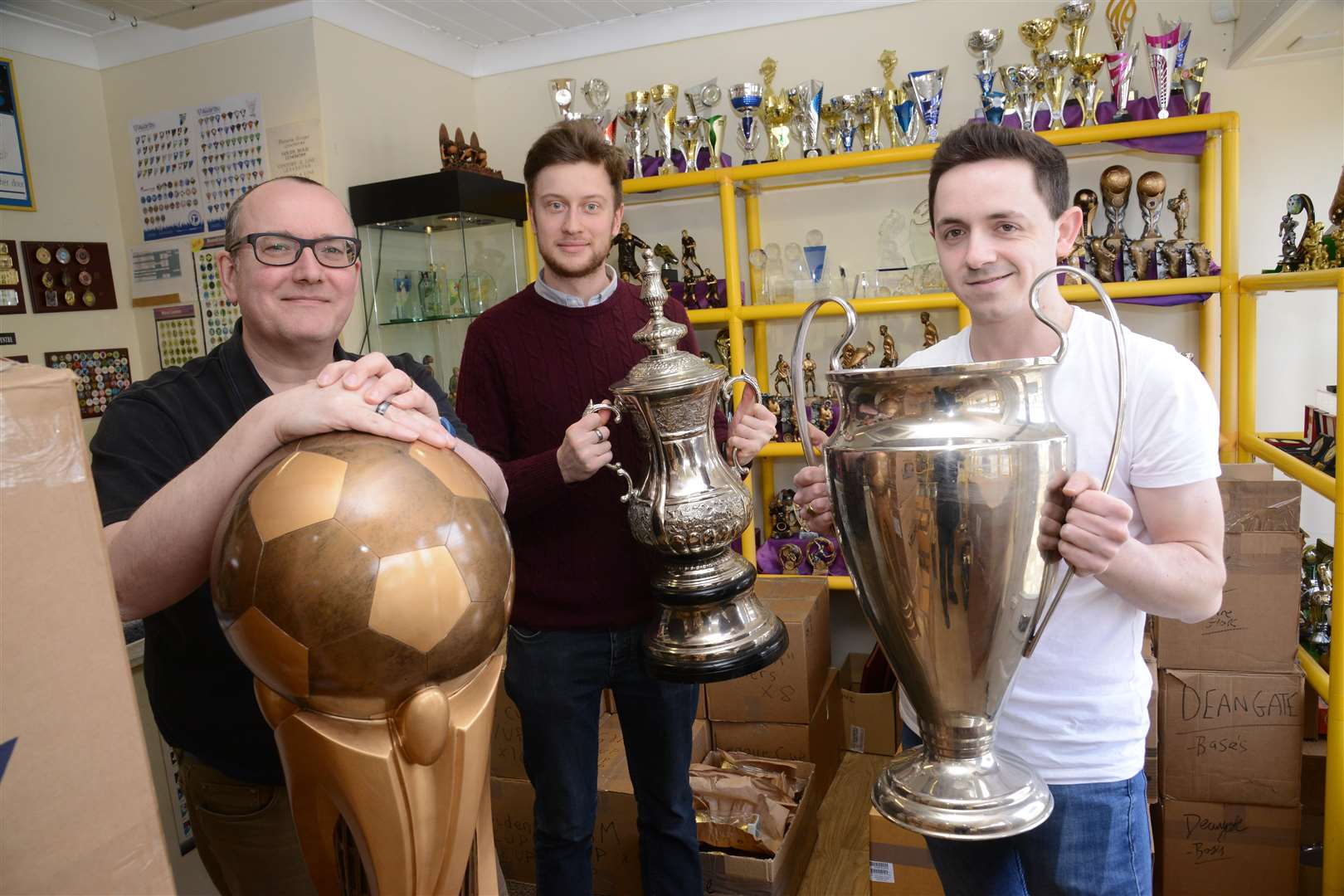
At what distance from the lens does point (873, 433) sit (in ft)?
2.84

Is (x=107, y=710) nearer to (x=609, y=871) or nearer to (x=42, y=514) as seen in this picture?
(x=42, y=514)

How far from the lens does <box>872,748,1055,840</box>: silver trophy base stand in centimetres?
88

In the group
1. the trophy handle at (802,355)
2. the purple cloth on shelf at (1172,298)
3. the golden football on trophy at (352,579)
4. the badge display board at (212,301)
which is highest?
the badge display board at (212,301)

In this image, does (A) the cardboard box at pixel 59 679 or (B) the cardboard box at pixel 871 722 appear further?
(B) the cardboard box at pixel 871 722

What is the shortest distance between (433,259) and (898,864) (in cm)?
266

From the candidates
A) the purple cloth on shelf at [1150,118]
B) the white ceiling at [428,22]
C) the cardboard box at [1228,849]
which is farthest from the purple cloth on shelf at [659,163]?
the cardboard box at [1228,849]

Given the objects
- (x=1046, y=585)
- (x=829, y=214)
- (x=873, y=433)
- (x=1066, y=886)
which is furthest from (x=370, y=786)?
(x=829, y=214)

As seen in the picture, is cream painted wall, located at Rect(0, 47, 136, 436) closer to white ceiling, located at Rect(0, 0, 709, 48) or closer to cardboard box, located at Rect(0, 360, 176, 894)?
white ceiling, located at Rect(0, 0, 709, 48)

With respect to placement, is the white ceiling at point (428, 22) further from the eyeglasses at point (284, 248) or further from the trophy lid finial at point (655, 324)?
the trophy lid finial at point (655, 324)

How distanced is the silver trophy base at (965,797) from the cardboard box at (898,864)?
4.97ft

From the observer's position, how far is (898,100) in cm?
320

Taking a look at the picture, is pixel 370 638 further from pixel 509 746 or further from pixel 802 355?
pixel 509 746

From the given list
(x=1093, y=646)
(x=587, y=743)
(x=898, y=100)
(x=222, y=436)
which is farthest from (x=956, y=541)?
(x=898, y=100)

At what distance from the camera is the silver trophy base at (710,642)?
1.41 m
